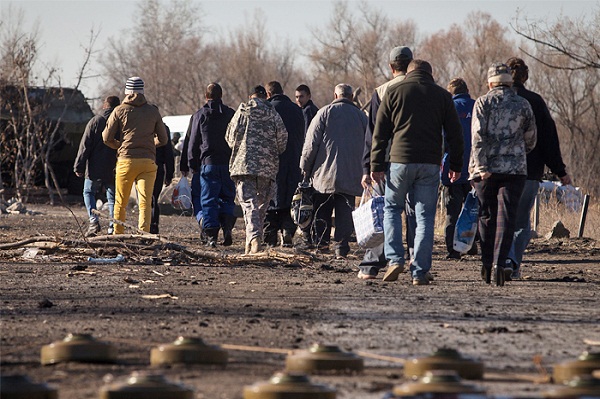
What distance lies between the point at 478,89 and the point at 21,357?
5739 centimetres

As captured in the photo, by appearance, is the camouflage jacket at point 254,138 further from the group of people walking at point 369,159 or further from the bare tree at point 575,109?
the bare tree at point 575,109

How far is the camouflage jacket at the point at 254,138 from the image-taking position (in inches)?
554

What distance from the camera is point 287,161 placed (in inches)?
639

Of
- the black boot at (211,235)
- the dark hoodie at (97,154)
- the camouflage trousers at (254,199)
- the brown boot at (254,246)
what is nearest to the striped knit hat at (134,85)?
the dark hoodie at (97,154)

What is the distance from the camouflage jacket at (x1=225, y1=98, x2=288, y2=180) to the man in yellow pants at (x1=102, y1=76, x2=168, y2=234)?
1.33m

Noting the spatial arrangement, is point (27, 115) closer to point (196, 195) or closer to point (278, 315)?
point (196, 195)

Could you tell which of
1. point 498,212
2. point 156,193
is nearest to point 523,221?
point 498,212

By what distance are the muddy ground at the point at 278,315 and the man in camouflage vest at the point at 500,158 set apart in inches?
15.9

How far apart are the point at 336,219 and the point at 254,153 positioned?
1195 mm

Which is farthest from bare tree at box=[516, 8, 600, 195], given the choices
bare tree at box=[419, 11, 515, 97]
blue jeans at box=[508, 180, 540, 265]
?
blue jeans at box=[508, 180, 540, 265]

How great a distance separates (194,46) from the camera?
101 m

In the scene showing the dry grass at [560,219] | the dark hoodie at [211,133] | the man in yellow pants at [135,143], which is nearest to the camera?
the man in yellow pants at [135,143]

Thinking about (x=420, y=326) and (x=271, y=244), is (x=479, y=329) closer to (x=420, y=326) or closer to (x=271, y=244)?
(x=420, y=326)

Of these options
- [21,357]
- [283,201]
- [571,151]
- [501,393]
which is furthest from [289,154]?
[571,151]
